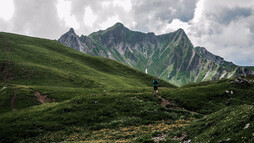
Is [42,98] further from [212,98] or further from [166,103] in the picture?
[212,98]

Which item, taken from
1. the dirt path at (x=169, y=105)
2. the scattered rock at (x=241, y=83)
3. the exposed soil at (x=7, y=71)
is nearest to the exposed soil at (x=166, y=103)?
the dirt path at (x=169, y=105)

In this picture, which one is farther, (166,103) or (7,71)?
(7,71)

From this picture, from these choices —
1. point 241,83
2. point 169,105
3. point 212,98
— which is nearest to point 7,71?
point 169,105

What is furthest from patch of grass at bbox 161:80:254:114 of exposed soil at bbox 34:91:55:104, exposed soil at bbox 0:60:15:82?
exposed soil at bbox 0:60:15:82

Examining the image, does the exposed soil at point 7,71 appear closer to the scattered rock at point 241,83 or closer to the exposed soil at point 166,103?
the exposed soil at point 166,103

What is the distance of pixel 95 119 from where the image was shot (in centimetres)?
2888

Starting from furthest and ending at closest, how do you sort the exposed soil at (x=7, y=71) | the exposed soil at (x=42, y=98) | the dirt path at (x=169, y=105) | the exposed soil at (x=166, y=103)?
the exposed soil at (x=7, y=71) → the exposed soil at (x=42, y=98) → the exposed soil at (x=166, y=103) → the dirt path at (x=169, y=105)

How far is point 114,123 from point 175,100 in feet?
54.0

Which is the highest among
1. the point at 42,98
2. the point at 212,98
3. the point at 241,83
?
the point at 241,83

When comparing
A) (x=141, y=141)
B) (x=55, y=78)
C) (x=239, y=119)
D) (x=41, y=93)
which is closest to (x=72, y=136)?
(x=141, y=141)

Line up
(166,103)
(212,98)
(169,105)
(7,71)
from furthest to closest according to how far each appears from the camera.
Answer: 1. (7,71)
2. (212,98)
3. (166,103)
4. (169,105)

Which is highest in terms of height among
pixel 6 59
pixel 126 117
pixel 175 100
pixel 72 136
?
pixel 6 59

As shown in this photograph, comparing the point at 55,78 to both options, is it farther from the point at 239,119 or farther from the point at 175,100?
Answer: the point at 239,119

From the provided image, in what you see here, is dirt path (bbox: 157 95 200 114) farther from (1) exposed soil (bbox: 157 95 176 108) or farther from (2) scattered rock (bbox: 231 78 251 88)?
(2) scattered rock (bbox: 231 78 251 88)
